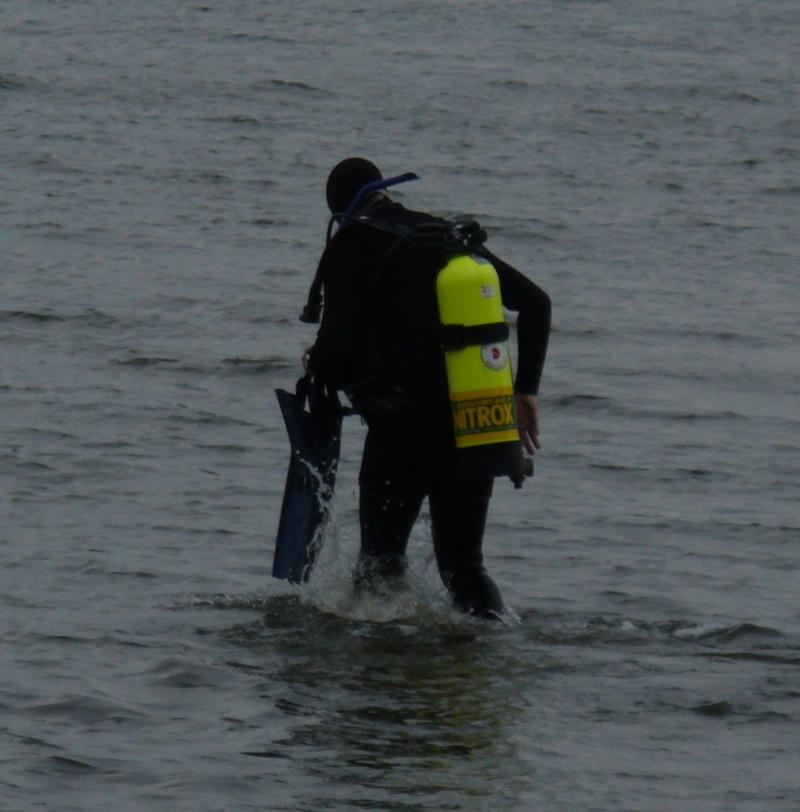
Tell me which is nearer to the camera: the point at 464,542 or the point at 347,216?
the point at 347,216

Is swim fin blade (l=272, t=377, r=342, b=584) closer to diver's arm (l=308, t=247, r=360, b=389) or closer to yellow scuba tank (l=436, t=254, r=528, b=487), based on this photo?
diver's arm (l=308, t=247, r=360, b=389)

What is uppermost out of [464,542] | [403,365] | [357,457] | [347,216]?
[347,216]

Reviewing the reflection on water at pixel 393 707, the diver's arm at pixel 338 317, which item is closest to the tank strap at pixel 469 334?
the diver's arm at pixel 338 317

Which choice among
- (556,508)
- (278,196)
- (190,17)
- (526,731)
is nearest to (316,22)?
(190,17)

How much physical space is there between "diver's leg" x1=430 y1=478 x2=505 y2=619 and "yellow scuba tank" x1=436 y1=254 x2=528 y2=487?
7.6 inches

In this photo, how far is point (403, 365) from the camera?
644cm

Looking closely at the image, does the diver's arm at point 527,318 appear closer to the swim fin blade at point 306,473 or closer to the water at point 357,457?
the swim fin blade at point 306,473

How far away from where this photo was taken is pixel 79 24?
2742 cm

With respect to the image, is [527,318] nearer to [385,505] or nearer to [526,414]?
[526,414]

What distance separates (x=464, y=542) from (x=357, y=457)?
3.54m

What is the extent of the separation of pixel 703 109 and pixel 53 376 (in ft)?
41.3

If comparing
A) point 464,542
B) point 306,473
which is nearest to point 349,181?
point 306,473

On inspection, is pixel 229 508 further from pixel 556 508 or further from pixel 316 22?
pixel 316 22

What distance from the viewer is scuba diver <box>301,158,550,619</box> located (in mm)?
6336
